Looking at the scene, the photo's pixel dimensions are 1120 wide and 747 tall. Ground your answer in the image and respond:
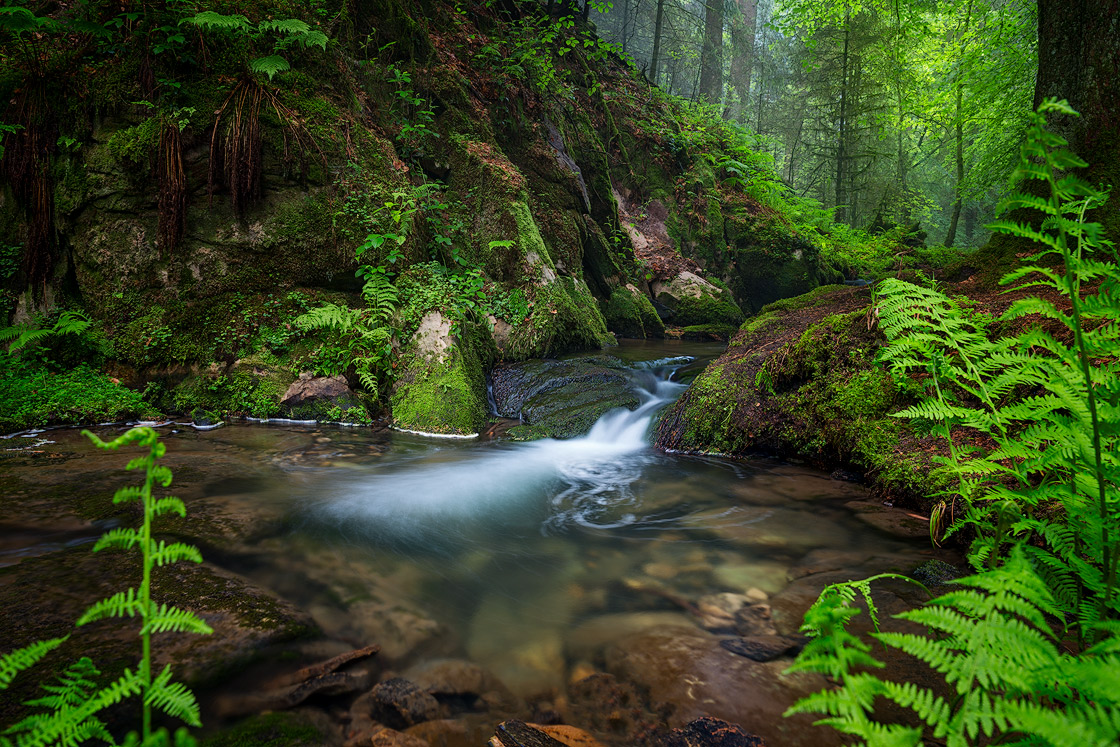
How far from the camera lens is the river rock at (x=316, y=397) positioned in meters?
6.02

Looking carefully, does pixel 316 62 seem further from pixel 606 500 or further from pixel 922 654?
pixel 922 654

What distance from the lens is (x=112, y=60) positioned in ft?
20.2

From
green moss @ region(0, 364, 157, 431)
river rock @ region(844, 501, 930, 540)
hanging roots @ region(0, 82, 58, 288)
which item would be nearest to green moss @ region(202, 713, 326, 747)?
river rock @ region(844, 501, 930, 540)

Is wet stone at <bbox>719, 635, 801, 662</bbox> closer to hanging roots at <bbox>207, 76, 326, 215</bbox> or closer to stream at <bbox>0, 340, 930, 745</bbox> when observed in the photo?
stream at <bbox>0, 340, 930, 745</bbox>

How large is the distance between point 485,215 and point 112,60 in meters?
5.09

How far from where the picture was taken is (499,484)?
4.62 metres

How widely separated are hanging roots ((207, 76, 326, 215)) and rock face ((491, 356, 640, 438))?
403cm

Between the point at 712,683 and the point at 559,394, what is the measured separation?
16.2 ft


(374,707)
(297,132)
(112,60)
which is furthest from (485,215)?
(374,707)

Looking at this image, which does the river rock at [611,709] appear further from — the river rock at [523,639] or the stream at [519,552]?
the river rock at [523,639]

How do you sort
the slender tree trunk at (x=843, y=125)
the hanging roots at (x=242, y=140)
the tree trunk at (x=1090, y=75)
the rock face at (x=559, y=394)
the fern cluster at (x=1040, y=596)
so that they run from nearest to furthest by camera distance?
the fern cluster at (x=1040, y=596) → the tree trunk at (x=1090, y=75) → the hanging roots at (x=242, y=140) → the rock face at (x=559, y=394) → the slender tree trunk at (x=843, y=125)

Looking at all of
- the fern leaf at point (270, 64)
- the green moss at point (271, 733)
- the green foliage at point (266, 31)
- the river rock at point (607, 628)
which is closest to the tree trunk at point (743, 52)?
the green foliage at point (266, 31)

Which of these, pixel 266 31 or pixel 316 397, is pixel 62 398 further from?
pixel 266 31

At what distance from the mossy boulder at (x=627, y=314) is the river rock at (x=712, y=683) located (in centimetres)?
919
